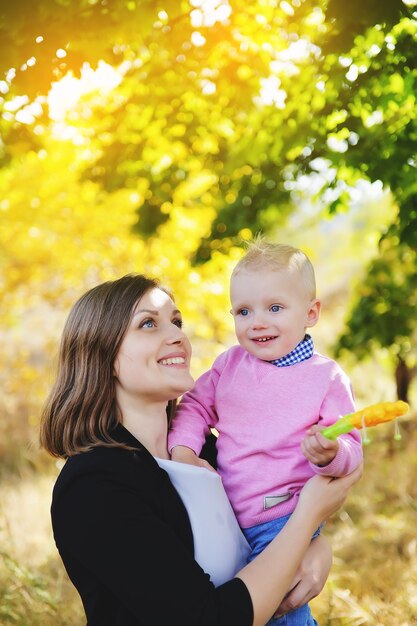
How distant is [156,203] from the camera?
6281 millimetres

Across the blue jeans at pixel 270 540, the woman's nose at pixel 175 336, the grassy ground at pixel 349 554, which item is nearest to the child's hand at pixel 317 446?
the blue jeans at pixel 270 540

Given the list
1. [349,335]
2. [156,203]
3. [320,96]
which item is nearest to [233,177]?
[156,203]

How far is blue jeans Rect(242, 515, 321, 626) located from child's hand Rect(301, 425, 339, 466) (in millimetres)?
305

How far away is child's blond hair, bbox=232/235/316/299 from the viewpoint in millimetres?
2264

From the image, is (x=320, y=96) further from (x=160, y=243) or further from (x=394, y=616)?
(x=160, y=243)

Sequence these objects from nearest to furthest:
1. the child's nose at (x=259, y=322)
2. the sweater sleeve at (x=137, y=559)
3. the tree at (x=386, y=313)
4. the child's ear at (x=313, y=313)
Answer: the sweater sleeve at (x=137, y=559), the child's nose at (x=259, y=322), the child's ear at (x=313, y=313), the tree at (x=386, y=313)

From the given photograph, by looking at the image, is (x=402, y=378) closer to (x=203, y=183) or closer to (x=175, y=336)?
(x=203, y=183)

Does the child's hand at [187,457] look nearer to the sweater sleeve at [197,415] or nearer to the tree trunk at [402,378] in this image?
the sweater sleeve at [197,415]

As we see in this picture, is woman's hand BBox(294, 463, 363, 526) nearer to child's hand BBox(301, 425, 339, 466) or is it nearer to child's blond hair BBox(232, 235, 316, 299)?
child's hand BBox(301, 425, 339, 466)

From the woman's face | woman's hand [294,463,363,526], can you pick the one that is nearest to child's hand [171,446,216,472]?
the woman's face

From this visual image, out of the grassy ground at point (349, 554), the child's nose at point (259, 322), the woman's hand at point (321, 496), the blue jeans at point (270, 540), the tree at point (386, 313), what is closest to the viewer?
the woman's hand at point (321, 496)

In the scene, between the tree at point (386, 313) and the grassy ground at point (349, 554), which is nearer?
the grassy ground at point (349, 554)

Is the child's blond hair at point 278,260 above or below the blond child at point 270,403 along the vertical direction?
above

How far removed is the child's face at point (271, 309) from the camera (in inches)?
88.3
